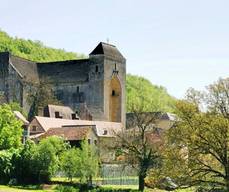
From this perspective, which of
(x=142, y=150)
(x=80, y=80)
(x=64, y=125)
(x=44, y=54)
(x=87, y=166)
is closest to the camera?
(x=87, y=166)

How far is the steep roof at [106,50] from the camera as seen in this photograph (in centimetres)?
9950

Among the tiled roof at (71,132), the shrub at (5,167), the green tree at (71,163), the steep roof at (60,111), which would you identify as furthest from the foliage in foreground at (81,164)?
the steep roof at (60,111)

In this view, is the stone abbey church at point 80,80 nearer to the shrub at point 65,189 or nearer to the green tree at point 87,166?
the green tree at point 87,166

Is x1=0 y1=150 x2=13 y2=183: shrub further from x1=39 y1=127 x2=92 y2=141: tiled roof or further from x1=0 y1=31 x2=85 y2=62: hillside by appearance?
x1=0 y1=31 x2=85 y2=62: hillside

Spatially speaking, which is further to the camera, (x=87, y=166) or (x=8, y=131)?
(x=8, y=131)

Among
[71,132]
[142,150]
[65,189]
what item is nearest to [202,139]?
[65,189]

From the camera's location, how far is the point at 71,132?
6519 centimetres

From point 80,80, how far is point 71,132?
36519 millimetres

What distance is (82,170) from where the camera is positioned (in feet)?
170

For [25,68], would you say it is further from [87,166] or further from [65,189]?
[65,189]

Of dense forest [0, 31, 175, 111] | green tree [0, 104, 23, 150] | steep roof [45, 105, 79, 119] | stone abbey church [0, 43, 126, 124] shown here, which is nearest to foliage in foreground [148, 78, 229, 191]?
green tree [0, 104, 23, 150]

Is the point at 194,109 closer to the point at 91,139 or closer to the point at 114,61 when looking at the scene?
the point at 91,139

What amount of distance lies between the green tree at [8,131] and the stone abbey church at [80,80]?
35146 millimetres

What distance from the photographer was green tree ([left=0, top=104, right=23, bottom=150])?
189 feet
